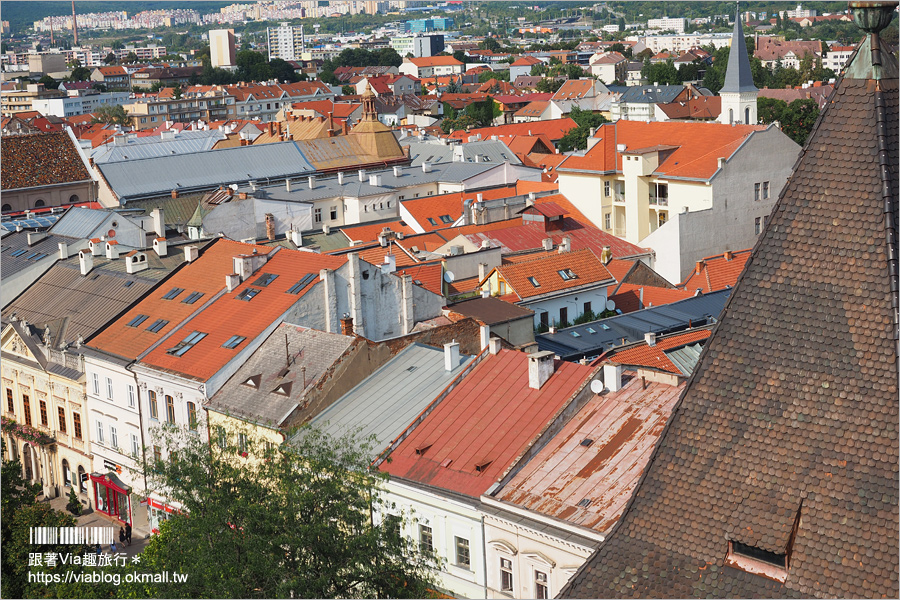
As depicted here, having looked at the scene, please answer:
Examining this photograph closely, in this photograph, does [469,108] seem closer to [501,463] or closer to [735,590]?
[501,463]

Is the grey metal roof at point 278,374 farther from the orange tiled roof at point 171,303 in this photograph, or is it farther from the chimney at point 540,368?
the chimney at point 540,368

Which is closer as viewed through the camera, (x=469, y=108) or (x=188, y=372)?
(x=188, y=372)

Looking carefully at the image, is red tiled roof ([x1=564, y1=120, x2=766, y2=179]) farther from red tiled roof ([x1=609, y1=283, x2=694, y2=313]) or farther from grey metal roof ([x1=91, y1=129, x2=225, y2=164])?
grey metal roof ([x1=91, y1=129, x2=225, y2=164])

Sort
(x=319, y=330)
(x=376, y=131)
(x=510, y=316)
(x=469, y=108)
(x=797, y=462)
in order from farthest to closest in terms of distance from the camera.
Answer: (x=469, y=108)
(x=376, y=131)
(x=510, y=316)
(x=319, y=330)
(x=797, y=462)

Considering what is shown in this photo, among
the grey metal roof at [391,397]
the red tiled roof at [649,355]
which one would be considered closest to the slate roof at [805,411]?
the grey metal roof at [391,397]

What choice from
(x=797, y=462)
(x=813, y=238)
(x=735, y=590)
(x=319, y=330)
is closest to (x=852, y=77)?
(x=813, y=238)

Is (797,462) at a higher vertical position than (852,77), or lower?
lower
